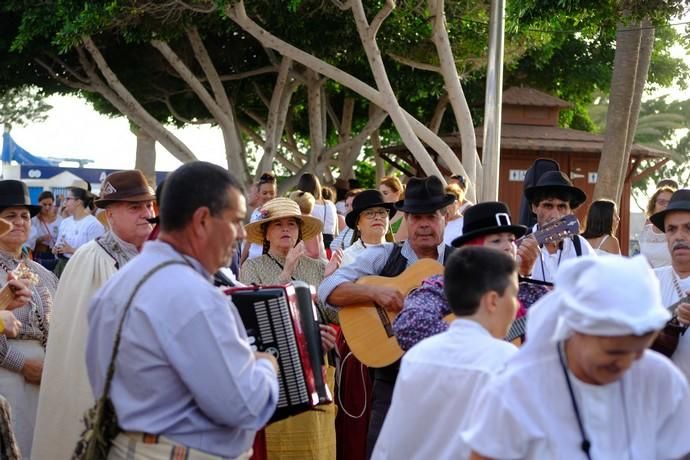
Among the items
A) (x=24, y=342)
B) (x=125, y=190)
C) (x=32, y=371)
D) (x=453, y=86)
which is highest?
(x=453, y=86)

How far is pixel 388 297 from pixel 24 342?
7.24 feet

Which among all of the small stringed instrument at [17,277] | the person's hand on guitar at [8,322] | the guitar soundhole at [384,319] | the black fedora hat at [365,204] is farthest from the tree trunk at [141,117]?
the person's hand on guitar at [8,322]

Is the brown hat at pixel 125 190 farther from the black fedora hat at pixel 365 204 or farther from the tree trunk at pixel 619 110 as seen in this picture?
the tree trunk at pixel 619 110

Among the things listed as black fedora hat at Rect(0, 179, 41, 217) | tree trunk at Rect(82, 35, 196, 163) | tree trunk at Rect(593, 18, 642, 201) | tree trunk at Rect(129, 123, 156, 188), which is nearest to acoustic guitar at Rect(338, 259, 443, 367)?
black fedora hat at Rect(0, 179, 41, 217)

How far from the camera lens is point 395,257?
671 cm

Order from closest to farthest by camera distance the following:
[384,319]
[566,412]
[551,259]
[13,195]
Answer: [566,412], [384,319], [551,259], [13,195]

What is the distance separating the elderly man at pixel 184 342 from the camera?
12.2ft

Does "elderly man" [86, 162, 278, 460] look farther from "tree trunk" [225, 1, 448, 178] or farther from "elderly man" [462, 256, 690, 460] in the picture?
"tree trunk" [225, 1, 448, 178]

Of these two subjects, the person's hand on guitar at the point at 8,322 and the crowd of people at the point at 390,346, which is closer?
the crowd of people at the point at 390,346

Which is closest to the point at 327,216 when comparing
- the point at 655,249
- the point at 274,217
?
the point at 655,249

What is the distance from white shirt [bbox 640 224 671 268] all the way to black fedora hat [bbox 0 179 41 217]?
17.0 feet

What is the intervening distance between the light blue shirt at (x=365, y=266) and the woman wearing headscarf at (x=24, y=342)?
1.70 m

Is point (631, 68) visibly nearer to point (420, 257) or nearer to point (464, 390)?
point (420, 257)

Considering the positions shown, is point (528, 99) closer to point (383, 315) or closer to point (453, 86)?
point (453, 86)
